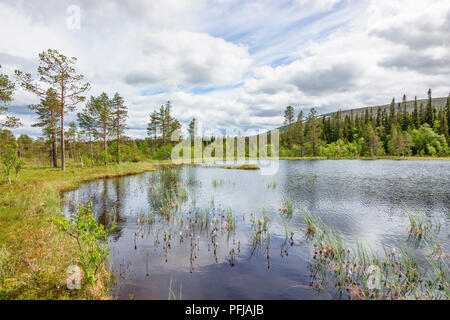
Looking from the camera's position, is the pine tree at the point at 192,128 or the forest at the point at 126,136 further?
the pine tree at the point at 192,128

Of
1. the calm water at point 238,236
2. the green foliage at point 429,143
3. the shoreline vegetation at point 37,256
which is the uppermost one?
the green foliage at point 429,143

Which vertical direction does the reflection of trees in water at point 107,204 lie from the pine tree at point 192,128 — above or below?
below

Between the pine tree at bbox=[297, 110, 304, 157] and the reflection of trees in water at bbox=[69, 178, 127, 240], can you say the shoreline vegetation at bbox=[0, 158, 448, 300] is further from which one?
the pine tree at bbox=[297, 110, 304, 157]

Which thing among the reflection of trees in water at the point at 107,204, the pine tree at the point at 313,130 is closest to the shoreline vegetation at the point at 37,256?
the reflection of trees in water at the point at 107,204

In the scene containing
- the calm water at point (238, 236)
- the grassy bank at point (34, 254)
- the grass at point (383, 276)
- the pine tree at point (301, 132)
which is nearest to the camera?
the grassy bank at point (34, 254)

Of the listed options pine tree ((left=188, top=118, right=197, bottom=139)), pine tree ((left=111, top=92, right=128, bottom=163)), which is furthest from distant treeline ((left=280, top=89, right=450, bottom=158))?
pine tree ((left=111, top=92, right=128, bottom=163))

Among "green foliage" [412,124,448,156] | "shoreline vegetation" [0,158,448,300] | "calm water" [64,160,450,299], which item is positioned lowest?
"calm water" [64,160,450,299]

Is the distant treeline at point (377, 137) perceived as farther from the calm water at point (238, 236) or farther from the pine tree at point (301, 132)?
the calm water at point (238, 236)

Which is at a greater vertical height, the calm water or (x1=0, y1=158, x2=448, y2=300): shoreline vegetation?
(x1=0, y1=158, x2=448, y2=300): shoreline vegetation

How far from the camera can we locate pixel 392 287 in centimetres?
660

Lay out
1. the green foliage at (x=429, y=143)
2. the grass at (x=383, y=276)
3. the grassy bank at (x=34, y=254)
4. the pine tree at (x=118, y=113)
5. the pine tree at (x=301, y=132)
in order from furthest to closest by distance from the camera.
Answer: the pine tree at (x=301, y=132) → the green foliage at (x=429, y=143) → the pine tree at (x=118, y=113) → the grass at (x=383, y=276) → the grassy bank at (x=34, y=254)

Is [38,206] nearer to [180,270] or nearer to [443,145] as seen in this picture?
[180,270]
